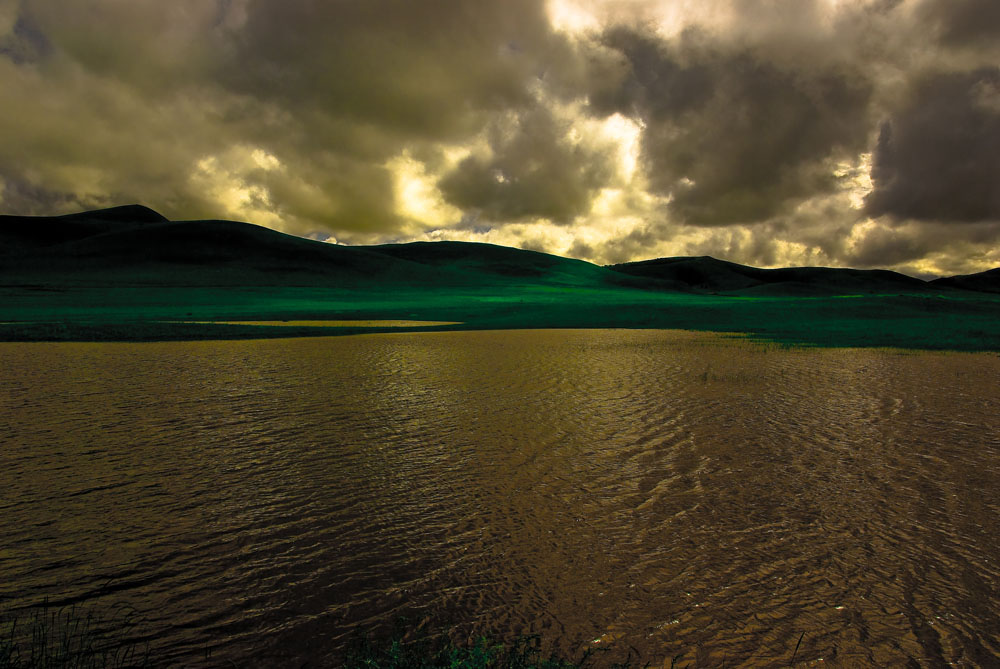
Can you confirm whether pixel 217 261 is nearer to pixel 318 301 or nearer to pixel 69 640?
pixel 318 301

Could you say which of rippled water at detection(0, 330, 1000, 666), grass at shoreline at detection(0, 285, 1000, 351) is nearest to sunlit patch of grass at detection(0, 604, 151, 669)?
rippled water at detection(0, 330, 1000, 666)

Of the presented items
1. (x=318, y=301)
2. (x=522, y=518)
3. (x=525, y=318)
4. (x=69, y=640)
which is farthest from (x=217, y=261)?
(x=69, y=640)

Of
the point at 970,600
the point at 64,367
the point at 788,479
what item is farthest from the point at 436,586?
the point at 64,367

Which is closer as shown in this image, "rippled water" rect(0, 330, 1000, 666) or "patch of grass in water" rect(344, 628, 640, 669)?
"patch of grass in water" rect(344, 628, 640, 669)

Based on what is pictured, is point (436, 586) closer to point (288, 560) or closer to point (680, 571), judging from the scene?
point (288, 560)

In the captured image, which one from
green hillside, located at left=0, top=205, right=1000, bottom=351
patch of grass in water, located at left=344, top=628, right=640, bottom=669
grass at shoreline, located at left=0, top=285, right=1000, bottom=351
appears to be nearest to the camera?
patch of grass in water, located at left=344, top=628, right=640, bottom=669

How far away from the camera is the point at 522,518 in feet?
32.0

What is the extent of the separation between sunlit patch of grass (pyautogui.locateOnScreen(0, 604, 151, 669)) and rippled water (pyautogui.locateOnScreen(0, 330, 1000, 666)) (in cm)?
29

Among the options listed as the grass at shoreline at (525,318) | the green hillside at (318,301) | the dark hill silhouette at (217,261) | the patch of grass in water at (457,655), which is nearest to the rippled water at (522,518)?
the patch of grass in water at (457,655)

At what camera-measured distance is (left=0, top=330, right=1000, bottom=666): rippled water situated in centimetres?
675

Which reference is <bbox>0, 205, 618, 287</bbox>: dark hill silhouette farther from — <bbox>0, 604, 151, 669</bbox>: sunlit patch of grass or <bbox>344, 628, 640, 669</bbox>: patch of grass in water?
<bbox>344, 628, 640, 669</bbox>: patch of grass in water

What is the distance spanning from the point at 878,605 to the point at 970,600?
1216 mm

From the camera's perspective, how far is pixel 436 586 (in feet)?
24.7

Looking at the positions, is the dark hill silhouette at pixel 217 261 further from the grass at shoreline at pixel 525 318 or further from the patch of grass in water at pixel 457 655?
the patch of grass in water at pixel 457 655
